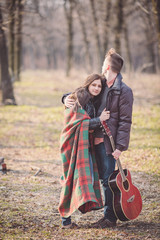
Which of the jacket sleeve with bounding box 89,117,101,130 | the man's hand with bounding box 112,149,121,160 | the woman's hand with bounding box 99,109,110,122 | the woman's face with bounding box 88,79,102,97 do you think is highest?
the woman's face with bounding box 88,79,102,97

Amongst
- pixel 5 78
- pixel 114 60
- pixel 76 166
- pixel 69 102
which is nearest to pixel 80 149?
pixel 76 166

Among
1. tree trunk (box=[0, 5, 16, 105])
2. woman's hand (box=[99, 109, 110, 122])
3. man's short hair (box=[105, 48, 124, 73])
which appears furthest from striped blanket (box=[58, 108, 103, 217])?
tree trunk (box=[0, 5, 16, 105])

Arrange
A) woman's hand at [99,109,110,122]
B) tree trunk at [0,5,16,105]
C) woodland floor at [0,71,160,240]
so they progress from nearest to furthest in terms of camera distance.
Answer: woman's hand at [99,109,110,122]
woodland floor at [0,71,160,240]
tree trunk at [0,5,16,105]

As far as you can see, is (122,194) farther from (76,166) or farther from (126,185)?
(76,166)

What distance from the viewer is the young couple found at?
148 inches

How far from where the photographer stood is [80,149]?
376 cm

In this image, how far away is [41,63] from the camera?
233 ft

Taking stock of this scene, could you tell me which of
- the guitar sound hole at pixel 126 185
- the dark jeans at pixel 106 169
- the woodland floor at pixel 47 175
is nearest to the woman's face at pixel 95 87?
the dark jeans at pixel 106 169

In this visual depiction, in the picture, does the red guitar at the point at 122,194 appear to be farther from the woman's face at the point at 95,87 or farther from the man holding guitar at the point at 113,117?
the woman's face at the point at 95,87

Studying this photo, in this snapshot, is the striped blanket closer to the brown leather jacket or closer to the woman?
the woman

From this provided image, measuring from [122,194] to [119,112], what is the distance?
1.01m

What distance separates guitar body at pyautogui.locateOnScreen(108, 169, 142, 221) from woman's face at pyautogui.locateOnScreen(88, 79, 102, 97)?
103cm

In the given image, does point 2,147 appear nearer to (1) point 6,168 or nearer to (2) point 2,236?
(1) point 6,168

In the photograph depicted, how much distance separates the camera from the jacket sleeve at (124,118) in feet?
12.3
